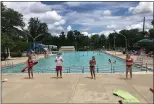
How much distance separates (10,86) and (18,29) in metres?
53.1

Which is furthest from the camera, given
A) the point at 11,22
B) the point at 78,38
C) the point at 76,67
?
the point at 78,38

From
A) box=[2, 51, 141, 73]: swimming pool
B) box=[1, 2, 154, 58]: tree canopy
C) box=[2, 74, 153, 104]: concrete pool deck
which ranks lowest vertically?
box=[2, 51, 141, 73]: swimming pool

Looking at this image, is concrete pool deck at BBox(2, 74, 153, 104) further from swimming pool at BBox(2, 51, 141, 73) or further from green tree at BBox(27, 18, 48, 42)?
green tree at BBox(27, 18, 48, 42)

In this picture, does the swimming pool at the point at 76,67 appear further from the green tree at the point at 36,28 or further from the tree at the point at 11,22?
the green tree at the point at 36,28

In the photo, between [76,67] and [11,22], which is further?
[11,22]

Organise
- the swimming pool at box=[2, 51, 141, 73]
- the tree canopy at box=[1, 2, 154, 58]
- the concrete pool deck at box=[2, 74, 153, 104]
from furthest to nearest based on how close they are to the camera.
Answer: the tree canopy at box=[1, 2, 154, 58], the swimming pool at box=[2, 51, 141, 73], the concrete pool deck at box=[2, 74, 153, 104]

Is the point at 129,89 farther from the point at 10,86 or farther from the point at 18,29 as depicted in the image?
the point at 18,29

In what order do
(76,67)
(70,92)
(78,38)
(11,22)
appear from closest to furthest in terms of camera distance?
1. (70,92)
2. (76,67)
3. (11,22)
4. (78,38)

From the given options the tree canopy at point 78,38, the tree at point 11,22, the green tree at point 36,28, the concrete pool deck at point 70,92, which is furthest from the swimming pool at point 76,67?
the green tree at point 36,28

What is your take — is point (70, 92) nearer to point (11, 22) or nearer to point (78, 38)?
point (11, 22)

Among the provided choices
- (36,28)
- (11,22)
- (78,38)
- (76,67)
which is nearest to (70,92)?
(76,67)

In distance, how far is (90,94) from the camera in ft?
34.4

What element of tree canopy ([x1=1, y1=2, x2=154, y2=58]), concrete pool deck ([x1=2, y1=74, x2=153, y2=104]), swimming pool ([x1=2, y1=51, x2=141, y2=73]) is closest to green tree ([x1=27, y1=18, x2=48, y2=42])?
tree canopy ([x1=1, y1=2, x2=154, y2=58])

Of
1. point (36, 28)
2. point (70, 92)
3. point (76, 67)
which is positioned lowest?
point (76, 67)
